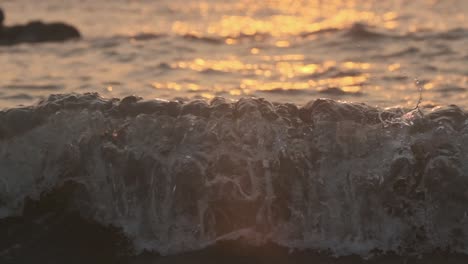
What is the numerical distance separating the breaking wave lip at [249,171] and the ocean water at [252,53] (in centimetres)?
271

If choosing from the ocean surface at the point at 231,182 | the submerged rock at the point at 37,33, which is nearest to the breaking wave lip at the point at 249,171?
the ocean surface at the point at 231,182

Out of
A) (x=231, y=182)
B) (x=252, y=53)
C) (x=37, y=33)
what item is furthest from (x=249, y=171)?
(x=37, y=33)

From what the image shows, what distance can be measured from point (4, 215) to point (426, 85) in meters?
5.65

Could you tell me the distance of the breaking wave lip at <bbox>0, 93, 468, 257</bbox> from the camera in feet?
22.2

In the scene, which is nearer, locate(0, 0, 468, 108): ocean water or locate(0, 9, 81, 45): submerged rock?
locate(0, 0, 468, 108): ocean water

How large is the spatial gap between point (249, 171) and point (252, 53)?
26.7 ft

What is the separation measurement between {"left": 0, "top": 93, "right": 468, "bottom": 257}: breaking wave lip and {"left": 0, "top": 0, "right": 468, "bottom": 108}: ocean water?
2.71 meters

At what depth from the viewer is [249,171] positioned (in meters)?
7.04

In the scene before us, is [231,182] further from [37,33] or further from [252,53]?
[37,33]

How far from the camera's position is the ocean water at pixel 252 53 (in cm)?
1118

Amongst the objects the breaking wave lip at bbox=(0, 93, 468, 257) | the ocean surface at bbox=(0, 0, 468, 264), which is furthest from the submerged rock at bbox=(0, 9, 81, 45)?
the breaking wave lip at bbox=(0, 93, 468, 257)

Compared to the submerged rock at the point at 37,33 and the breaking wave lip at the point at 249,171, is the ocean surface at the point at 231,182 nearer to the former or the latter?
the breaking wave lip at the point at 249,171

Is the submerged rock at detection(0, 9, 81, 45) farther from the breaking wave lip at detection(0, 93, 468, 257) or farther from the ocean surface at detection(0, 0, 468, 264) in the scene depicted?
the breaking wave lip at detection(0, 93, 468, 257)

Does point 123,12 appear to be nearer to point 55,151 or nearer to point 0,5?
point 0,5
